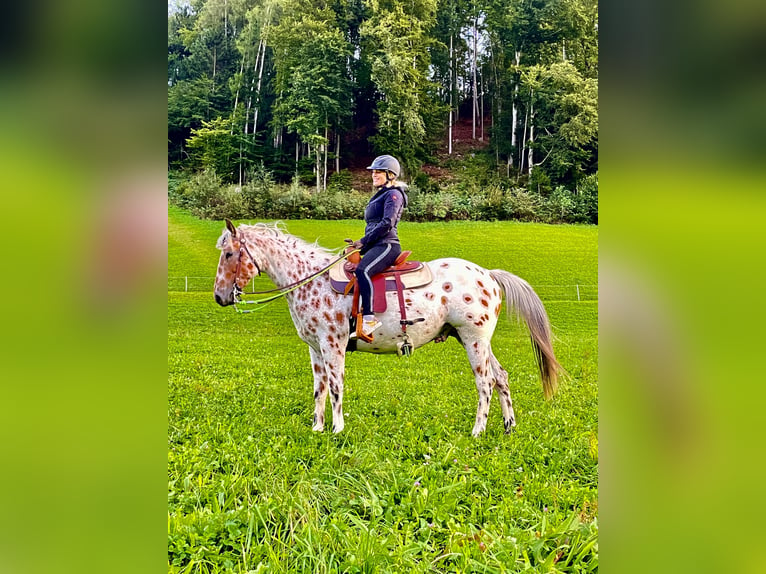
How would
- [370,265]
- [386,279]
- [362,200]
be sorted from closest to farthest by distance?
[370,265], [386,279], [362,200]

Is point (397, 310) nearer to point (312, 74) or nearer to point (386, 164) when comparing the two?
point (386, 164)

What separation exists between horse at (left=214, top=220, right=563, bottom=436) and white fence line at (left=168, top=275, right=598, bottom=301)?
1.31 feet

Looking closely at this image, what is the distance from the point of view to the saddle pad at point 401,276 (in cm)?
399

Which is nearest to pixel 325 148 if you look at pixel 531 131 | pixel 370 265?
pixel 370 265

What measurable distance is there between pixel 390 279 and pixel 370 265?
0.77 feet

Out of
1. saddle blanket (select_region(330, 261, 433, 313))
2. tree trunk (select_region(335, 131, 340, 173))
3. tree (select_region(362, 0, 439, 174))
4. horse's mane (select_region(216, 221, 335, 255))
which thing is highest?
tree (select_region(362, 0, 439, 174))

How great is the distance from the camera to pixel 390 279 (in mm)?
3990

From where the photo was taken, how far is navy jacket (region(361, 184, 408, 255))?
12.1ft

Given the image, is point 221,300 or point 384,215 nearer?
point 384,215

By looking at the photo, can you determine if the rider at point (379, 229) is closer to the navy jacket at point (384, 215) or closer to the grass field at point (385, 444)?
the navy jacket at point (384, 215)

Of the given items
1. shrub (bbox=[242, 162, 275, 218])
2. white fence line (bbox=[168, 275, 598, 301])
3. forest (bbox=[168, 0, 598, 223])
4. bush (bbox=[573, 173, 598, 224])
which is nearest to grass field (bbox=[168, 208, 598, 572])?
white fence line (bbox=[168, 275, 598, 301])

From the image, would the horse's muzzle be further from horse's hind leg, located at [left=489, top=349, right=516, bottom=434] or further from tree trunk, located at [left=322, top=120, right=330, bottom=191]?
horse's hind leg, located at [left=489, top=349, right=516, bottom=434]
